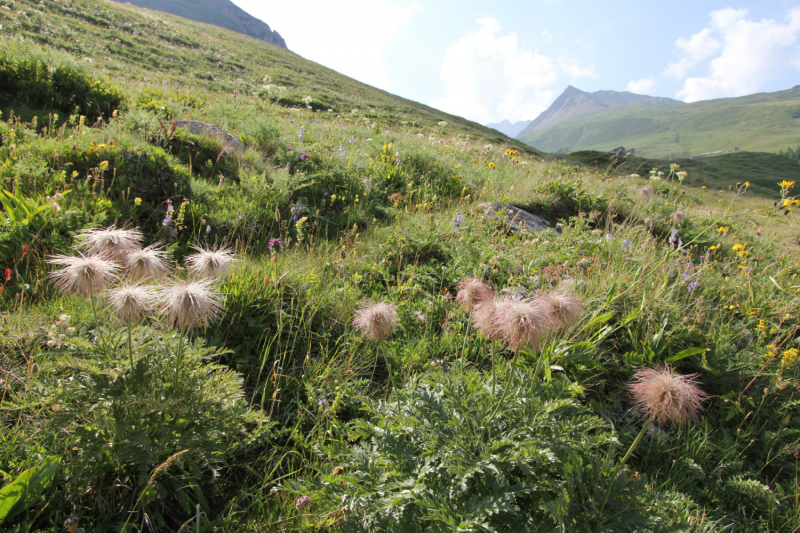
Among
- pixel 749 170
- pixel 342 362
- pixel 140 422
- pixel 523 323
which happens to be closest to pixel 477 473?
pixel 523 323

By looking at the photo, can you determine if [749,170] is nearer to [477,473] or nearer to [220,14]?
[477,473]

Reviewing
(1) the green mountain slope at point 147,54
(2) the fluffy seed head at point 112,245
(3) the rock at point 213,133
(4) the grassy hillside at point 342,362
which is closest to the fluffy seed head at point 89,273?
(4) the grassy hillside at point 342,362

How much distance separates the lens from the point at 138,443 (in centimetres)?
166

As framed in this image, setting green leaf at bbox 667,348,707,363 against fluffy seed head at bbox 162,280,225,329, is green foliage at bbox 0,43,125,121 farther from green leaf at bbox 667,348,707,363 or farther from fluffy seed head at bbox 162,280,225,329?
green leaf at bbox 667,348,707,363

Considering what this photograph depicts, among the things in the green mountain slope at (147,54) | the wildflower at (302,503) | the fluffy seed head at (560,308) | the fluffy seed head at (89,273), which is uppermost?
the green mountain slope at (147,54)

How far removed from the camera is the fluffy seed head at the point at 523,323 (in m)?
1.86

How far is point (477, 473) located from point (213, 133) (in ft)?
21.2

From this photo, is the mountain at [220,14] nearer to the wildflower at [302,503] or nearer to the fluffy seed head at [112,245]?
the fluffy seed head at [112,245]

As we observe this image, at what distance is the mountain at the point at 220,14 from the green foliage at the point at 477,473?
16261cm

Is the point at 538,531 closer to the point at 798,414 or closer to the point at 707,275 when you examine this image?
the point at 798,414

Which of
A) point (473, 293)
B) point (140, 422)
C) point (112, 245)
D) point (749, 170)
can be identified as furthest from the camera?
point (749, 170)

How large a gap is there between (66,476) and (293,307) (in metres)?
1.79

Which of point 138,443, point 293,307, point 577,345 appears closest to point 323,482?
point 138,443

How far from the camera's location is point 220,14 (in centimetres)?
15600
